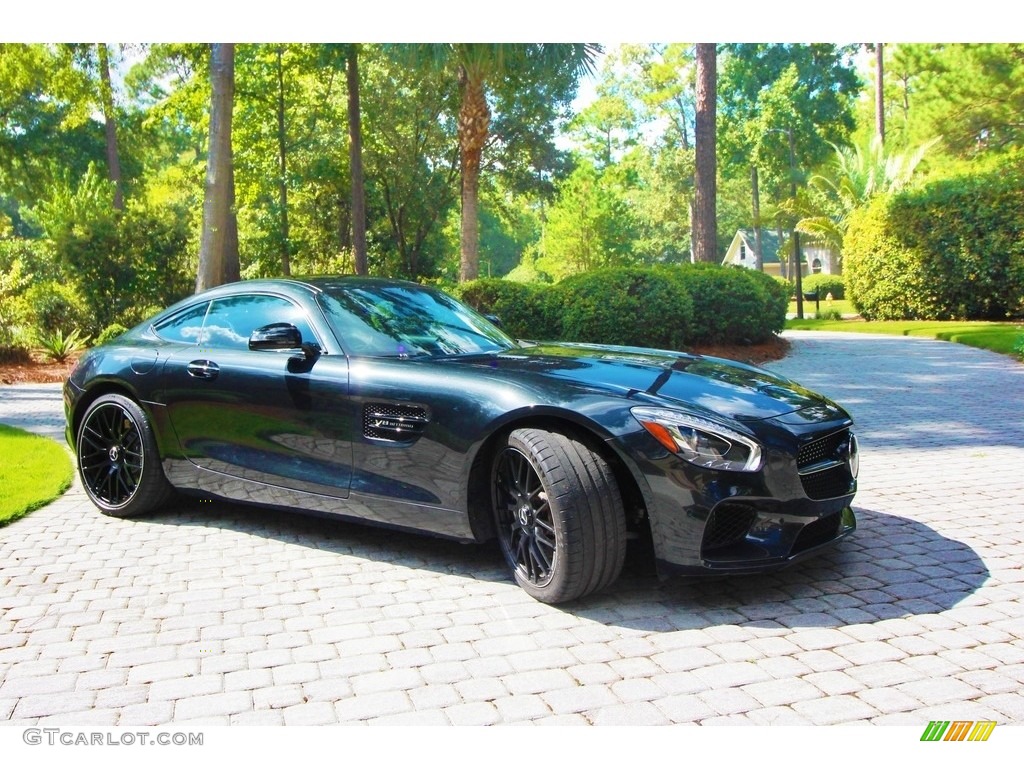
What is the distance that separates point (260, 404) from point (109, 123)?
36166 millimetres

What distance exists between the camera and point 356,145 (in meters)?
21.6

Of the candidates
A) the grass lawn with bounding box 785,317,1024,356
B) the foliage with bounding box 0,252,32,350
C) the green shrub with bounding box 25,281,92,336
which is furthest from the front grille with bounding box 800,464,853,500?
the green shrub with bounding box 25,281,92,336

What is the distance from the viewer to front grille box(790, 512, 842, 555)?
398 cm

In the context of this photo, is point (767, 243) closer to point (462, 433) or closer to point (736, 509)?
point (462, 433)

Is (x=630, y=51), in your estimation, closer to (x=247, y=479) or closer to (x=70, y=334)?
(x=70, y=334)

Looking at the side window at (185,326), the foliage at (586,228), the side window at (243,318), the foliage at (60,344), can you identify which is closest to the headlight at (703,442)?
the side window at (243,318)

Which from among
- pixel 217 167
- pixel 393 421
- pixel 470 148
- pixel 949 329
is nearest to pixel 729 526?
pixel 393 421

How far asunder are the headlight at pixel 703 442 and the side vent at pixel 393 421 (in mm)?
1119

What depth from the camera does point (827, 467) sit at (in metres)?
4.08

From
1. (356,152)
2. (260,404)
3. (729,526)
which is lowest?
(729,526)

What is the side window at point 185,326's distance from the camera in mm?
5625

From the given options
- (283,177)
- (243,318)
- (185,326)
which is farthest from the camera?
(283,177)

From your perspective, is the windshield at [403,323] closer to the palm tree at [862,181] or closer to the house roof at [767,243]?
the palm tree at [862,181]

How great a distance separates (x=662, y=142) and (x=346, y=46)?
48.9 meters
